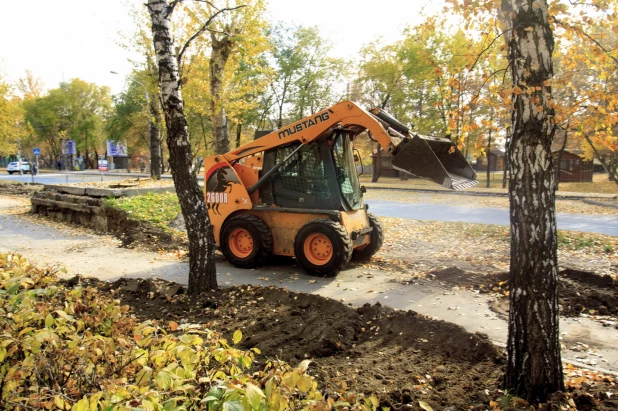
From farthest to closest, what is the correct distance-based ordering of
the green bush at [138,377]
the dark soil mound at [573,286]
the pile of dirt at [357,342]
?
the dark soil mound at [573,286], the pile of dirt at [357,342], the green bush at [138,377]

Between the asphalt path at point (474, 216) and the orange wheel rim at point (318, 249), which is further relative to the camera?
the asphalt path at point (474, 216)

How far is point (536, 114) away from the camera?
145 inches

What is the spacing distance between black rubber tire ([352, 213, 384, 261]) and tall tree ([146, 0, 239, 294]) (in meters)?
3.70

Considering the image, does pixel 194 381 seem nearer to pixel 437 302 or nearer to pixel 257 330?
pixel 257 330

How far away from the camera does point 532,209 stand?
3756 millimetres

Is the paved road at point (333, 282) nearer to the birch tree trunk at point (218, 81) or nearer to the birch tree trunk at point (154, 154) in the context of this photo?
the birch tree trunk at point (218, 81)

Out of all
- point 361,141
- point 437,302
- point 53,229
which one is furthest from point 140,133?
point 437,302

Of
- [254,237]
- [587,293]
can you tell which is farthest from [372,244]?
[587,293]

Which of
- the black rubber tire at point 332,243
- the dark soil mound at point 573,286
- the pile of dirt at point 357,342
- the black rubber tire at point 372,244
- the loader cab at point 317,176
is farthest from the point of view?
the black rubber tire at point 372,244

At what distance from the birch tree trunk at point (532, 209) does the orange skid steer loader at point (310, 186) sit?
153 inches

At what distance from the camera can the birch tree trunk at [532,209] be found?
3.68 metres

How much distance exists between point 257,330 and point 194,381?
9.57 feet

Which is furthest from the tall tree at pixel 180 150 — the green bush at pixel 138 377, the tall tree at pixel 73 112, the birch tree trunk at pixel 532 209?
the tall tree at pixel 73 112

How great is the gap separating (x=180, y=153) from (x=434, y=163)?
3.76 m
